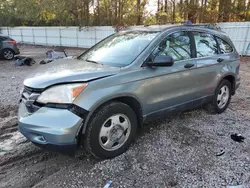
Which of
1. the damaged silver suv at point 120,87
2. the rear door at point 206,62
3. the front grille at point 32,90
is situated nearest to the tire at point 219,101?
the damaged silver suv at point 120,87

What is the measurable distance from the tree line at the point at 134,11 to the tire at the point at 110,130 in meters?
11.4

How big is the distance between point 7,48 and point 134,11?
9707 millimetres

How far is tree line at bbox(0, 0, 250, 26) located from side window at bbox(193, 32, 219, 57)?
9.44m

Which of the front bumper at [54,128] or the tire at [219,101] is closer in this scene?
the front bumper at [54,128]

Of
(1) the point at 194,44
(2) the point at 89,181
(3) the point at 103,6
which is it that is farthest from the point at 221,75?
(3) the point at 103,6

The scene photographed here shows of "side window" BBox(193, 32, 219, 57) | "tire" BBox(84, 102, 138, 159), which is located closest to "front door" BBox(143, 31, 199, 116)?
"side window" BBox(193, 32, 219, 57)

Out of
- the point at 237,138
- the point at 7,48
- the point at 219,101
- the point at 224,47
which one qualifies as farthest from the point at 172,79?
the point at 7,48

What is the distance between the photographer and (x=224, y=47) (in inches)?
178

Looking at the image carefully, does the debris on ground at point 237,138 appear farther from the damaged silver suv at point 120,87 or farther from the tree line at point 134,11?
the tree line at point 134,11

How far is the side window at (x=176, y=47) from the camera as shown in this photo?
11.2ft

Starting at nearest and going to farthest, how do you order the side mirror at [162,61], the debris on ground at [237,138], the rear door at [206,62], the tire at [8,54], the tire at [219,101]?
→ the side mirror at [162,61] → the debris on ground at [237,138] → the rear door at [206,62] → the tire at [219,101] → the tire at [8,54]

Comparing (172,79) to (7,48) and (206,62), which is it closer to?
(206,62)

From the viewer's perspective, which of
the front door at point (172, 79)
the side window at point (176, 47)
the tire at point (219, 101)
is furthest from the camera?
the tire at point (219, 101)

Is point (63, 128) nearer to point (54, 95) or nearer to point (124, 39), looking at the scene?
point (54, 95)
